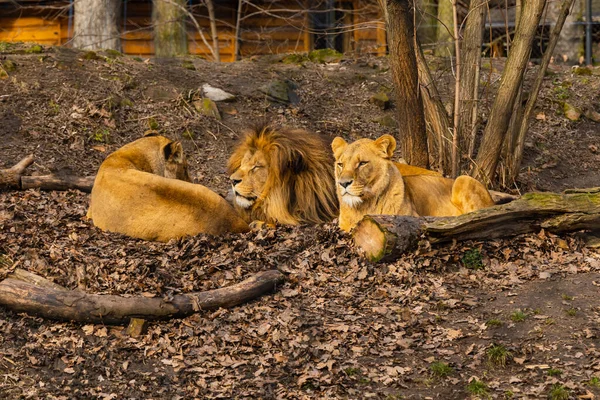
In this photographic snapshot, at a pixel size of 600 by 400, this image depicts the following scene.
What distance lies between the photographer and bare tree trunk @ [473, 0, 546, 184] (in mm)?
9758

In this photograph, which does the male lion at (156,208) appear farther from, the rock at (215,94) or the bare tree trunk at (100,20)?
the bare tree trunk at (100,20)

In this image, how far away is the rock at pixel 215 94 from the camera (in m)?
13.3

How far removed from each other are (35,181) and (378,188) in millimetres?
4179

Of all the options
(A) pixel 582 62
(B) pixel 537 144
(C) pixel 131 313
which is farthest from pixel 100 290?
(A) pixel 582 62

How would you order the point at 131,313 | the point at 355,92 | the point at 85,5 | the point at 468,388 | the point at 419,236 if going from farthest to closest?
the point at 85,5 < the point at 355,92 < the point at 419,236 < the point at 131,313 < the point at 468,388

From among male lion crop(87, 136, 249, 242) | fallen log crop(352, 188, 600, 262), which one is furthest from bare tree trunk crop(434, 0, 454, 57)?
male lion crop(87, 136, 249, 242)

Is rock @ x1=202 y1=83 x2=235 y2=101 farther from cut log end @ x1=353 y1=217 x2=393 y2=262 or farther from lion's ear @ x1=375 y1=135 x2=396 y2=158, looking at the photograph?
cut log end @ x1=353 y1=217 x2=393 y2=262

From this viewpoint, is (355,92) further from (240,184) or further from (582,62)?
(582,62)

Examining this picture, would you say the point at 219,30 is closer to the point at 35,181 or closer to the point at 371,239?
the point at 35,181

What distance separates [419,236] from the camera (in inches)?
314

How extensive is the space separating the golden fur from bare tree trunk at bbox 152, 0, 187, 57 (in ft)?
33.4

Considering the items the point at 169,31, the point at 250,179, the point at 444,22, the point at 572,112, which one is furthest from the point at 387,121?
the point at 169,31

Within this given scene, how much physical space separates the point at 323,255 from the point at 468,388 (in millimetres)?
2329

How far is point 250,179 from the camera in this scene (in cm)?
916
